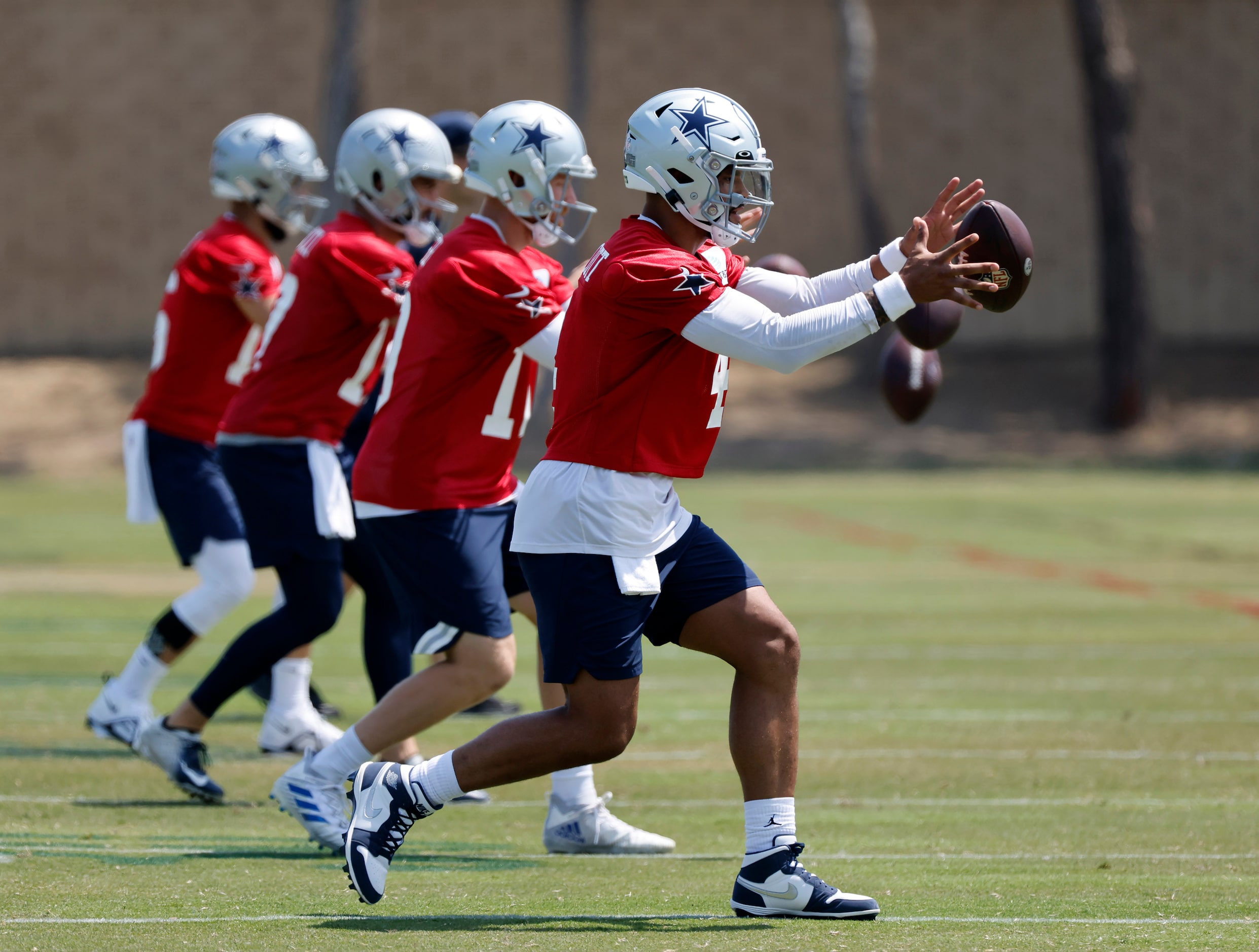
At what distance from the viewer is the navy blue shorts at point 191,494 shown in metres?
7.48

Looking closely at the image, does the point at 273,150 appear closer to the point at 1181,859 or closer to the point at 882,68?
the point at 1181,859

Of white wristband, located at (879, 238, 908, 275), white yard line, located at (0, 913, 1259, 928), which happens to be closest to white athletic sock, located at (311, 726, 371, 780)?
white yard line, located at (0, 913, 1259, 928)

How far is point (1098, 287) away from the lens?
31.7 m

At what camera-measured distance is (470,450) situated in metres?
5.80

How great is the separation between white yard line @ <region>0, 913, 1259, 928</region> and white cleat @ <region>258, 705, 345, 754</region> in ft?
8.79

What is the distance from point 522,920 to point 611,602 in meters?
0.84

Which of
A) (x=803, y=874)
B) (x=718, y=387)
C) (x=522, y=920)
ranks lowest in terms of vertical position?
(x=522, y=920)

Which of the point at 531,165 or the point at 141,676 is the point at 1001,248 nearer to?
the point at 531,165

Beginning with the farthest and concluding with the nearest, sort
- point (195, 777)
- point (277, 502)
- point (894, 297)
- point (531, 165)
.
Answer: point (277, 502) → point (195, 777) → point (531, 165) → point (894, 297)

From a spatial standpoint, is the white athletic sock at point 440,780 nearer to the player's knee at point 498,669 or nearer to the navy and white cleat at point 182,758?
the player's knee at point 498,669

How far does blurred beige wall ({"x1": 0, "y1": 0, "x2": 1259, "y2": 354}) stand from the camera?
32438mm

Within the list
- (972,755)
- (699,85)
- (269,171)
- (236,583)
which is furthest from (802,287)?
(699,85)

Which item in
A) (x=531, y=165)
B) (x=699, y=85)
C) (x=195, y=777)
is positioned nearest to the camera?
(x=531, y=165)

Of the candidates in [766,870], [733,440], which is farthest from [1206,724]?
[733,440]
